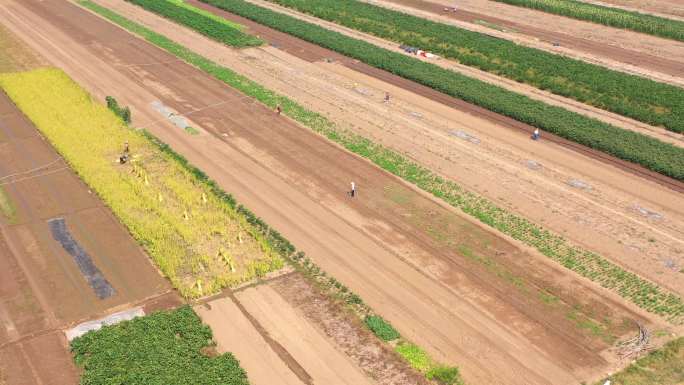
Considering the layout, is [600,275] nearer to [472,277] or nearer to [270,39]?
[472,277]

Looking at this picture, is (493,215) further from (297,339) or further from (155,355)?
(155,355)

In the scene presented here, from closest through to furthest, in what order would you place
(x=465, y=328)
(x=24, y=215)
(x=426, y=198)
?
(x=465, y=328)
(x=24, y=215)
(x=426, y=198)

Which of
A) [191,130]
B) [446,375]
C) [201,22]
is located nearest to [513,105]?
[191,130]

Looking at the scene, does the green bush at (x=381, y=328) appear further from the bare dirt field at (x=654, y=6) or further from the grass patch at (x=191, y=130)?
the bare dirt field at (x=654, y=6)

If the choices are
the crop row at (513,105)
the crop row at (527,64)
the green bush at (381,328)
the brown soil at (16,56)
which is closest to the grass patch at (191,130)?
the crop row at (513,105)

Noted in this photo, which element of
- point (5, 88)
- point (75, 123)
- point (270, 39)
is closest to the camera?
point (75, 123)

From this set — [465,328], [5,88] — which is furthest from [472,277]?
[5,88]
